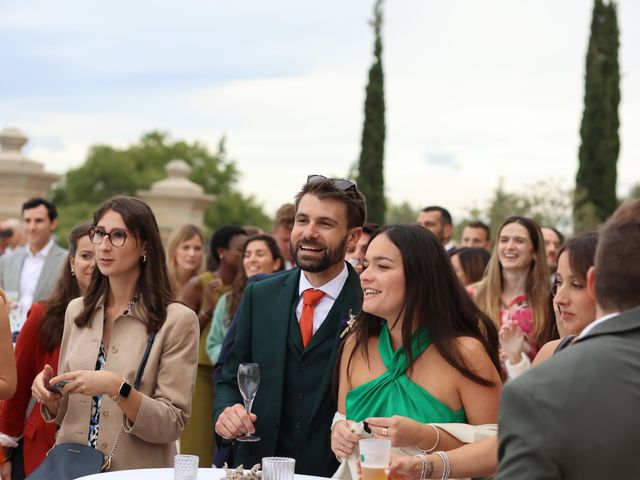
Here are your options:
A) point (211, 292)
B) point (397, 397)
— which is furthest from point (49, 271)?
point (397, 397)

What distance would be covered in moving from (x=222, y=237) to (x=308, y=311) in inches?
172

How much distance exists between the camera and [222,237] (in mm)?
8938

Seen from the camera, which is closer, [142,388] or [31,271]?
[142,388]

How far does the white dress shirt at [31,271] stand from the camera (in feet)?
31.9

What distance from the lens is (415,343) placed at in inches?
159

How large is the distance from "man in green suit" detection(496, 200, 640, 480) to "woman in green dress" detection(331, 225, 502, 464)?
1.67 metres

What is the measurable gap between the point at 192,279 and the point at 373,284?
5031 millimetres

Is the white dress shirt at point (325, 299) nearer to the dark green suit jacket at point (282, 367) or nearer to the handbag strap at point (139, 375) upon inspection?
the dark green suit jacket at point (282, 367)

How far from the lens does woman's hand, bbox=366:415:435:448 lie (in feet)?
11.9

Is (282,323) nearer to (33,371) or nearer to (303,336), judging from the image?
(303,336)

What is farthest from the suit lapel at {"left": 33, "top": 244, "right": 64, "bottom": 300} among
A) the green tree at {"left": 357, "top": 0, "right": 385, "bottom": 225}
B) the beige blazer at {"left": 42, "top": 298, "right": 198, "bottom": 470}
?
the green tree at {"left": 357, "top": 0, "right": 385, "bottom": 225}

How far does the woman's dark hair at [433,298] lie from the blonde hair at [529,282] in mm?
3349

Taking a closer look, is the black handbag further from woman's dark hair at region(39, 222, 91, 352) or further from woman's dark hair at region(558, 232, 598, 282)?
woman's dark hair at region(558, 232, 598, 282)

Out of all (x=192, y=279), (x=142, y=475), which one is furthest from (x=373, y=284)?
(x=192, y=279)
